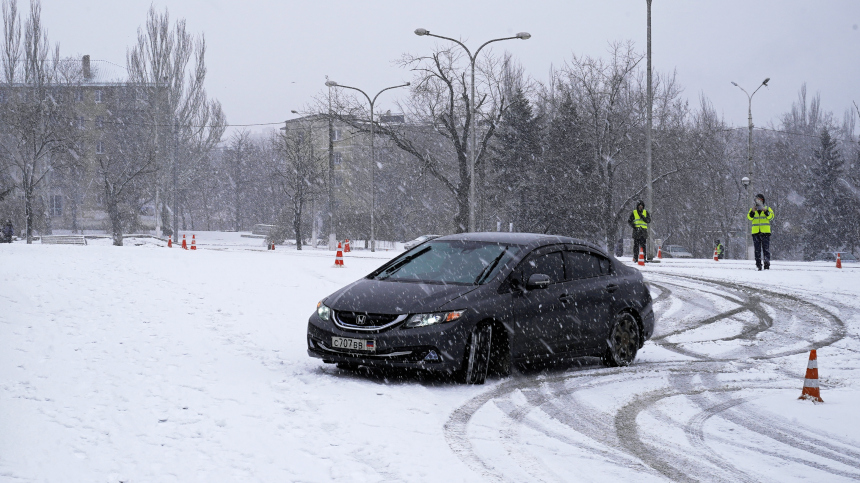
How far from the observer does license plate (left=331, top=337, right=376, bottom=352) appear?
293 inches

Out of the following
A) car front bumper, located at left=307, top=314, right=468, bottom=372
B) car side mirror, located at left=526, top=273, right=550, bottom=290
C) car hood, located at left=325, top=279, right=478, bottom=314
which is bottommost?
car front bumper, located at left=307, top=314, right=468, bottom=372

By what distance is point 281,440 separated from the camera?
5633 millimetres

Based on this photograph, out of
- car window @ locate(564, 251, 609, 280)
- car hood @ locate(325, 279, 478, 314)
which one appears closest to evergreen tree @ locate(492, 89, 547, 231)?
car window @ locate(564, 251, 609, 280)

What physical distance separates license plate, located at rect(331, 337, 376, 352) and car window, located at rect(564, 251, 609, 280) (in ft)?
8.29

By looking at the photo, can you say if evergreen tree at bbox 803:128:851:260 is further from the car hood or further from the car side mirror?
the car hood

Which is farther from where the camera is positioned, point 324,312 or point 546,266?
point 546,266

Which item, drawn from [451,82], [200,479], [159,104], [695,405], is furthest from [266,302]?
[159,104]

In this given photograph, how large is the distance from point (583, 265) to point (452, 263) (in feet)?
5.33

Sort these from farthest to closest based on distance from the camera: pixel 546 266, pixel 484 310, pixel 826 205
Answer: pixel 826 205
pixel 546 266
pixel 484 310

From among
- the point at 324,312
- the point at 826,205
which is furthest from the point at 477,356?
the point at 826,205

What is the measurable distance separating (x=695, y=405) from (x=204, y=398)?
417 centimetres

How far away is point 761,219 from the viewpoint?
778 inches

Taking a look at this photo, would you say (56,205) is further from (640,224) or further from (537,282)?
(537,282)

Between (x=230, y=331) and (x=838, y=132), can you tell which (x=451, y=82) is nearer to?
(x=230, y=331)
